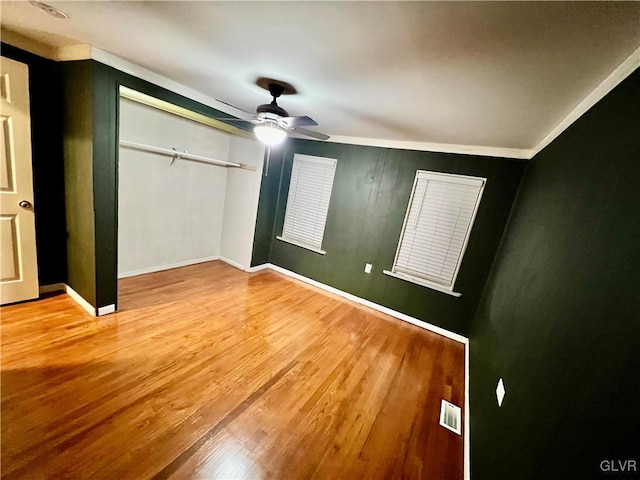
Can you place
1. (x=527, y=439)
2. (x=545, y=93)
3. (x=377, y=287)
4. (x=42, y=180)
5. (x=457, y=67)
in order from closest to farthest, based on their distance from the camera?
(x=527, y=439)
(x=457, y=67)
(x=545, y=93)
(x=42, y=180)
(x=377, y=287)

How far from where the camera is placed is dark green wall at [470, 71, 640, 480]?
0.66m

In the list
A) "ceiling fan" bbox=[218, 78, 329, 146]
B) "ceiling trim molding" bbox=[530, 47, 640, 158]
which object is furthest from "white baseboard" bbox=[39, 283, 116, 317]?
"ceiling trim molding" bbox=[530, 47, 640, 158]

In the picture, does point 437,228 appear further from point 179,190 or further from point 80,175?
point 80,175

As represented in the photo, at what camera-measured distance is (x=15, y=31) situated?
1862mm

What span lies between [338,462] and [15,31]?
383 cm

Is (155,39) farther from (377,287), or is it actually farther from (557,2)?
(377,287)

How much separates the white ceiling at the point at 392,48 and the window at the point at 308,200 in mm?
1576

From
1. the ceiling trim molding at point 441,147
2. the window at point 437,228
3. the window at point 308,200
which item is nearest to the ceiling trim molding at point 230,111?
the ceiling trim molding at point 441,147

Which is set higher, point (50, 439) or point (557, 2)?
point (557, 2)

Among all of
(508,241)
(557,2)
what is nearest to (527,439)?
(557,2)

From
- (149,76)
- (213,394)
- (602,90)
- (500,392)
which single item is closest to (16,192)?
(149,76)

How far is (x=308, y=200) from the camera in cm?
406

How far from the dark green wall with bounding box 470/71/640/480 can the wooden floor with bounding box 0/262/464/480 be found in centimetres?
61

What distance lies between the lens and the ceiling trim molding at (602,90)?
1013 millimetres
